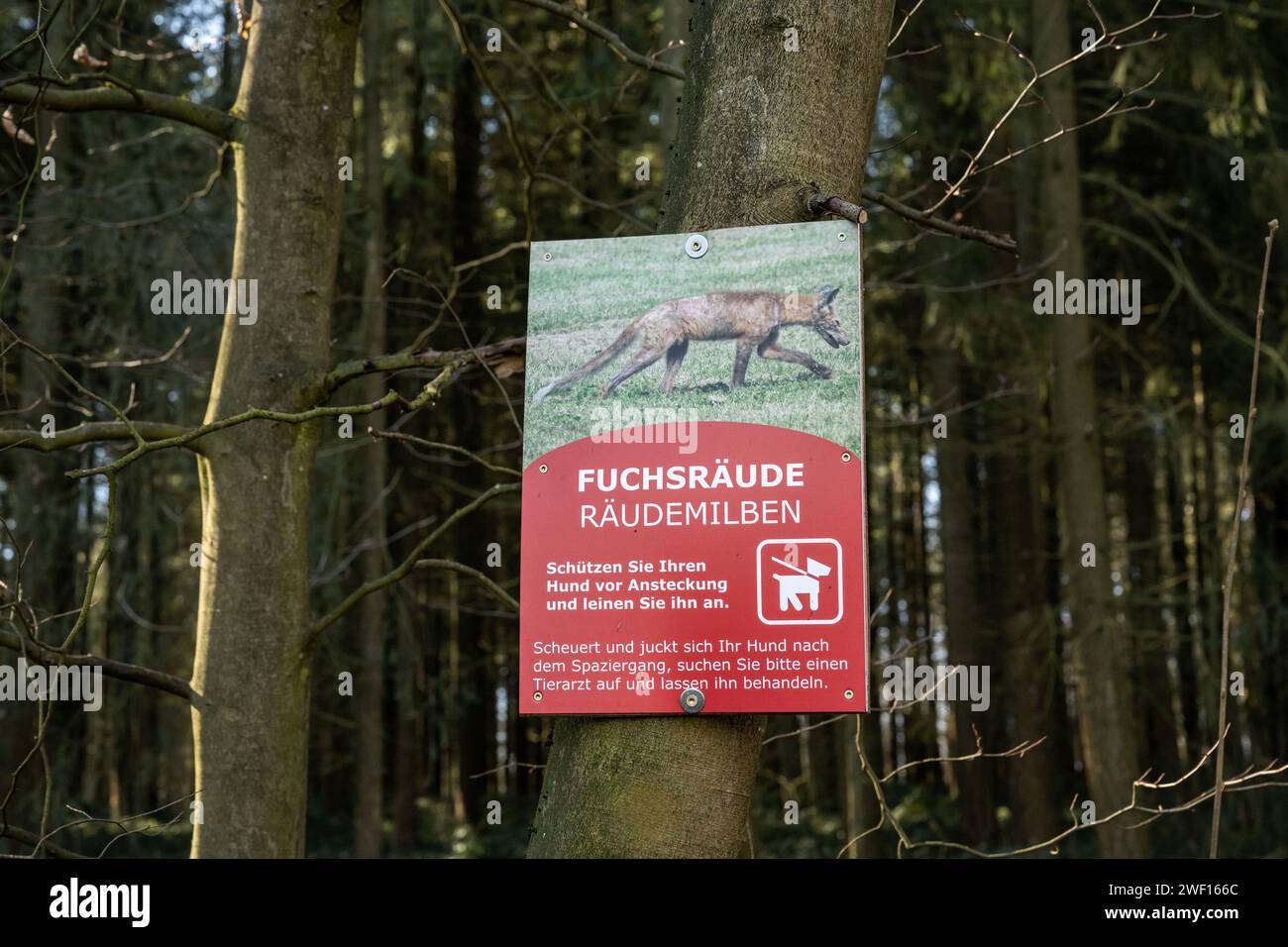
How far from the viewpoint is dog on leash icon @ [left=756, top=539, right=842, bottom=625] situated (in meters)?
2.65

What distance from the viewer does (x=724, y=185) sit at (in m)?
2.88

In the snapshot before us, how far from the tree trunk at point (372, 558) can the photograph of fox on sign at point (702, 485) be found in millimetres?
9705

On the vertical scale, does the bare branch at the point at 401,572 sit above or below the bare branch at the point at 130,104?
below

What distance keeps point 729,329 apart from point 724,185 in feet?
1.04

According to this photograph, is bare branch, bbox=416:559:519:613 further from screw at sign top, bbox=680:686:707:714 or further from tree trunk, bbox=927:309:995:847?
tree trunk, bbox=927:309:995:847

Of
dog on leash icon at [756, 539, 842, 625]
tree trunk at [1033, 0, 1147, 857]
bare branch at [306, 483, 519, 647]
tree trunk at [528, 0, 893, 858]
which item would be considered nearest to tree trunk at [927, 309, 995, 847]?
tree trunk at [1033, 0, 1147, 857]

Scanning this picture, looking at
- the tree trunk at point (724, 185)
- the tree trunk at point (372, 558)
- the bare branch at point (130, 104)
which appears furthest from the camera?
the tree trunk at point (372, 558)

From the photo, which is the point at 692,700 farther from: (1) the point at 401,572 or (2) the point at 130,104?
(2) the point at 130,104

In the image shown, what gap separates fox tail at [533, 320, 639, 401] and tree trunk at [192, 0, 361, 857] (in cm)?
159

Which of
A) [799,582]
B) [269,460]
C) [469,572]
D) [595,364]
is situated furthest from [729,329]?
[269,460]

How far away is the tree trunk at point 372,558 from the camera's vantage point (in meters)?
12.6

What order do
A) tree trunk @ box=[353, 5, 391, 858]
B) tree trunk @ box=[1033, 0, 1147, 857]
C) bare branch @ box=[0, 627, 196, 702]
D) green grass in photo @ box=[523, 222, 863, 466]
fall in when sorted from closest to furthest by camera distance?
1. green grass in photo @ box=[523, 222, 863, 466]
2. bare branch @ box=[0, 627, 196, 702]
3. tree trunk @ box=[1033, 0, 1147, 857]
4. tree trunk @ box=[353, 5, 391, 858]

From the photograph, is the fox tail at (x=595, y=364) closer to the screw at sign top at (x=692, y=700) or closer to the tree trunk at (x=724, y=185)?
the tree trunk at (x=724, y=185)

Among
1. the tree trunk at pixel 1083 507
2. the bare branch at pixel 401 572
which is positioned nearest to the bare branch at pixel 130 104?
the bare branch at pixel 401 572
